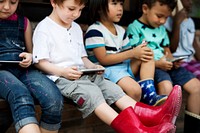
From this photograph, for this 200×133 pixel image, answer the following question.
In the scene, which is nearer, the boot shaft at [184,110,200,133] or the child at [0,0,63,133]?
the child at [0,0,63,133]

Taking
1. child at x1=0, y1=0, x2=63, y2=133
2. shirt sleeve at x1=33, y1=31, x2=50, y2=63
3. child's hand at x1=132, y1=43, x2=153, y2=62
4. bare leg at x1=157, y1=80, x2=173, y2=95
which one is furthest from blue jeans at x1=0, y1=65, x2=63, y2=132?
bare leg at x1=157, y1=80, x2=173, y2=95

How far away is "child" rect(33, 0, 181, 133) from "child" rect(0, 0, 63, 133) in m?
0.09

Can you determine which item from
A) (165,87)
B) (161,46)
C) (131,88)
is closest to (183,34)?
(161,46)

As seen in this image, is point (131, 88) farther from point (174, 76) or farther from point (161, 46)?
point (161, 46)

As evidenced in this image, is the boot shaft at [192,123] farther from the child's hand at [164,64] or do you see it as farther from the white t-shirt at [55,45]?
the white t-shirt at [55,45]

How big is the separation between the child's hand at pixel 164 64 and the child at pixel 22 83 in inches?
34.2

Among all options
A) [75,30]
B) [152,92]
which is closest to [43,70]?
[75,30]

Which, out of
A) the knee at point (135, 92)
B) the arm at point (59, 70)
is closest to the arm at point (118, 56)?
the knee at point (135, 92)

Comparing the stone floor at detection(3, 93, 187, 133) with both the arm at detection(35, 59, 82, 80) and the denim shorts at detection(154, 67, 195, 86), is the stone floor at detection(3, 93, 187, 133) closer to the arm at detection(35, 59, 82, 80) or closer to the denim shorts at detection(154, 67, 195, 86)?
the denim shorts at detection(154, 67, 195, 86)

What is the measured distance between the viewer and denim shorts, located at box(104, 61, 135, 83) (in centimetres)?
211

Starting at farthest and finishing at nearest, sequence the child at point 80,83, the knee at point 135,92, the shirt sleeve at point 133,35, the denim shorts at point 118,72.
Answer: the shirt sleeve at point 133,35 → the denim shorts at point 118,72 → the knee at point 135,92 → the child at point 80,83

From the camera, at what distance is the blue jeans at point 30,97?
5.17 feet

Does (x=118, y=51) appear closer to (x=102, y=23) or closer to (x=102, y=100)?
(x=102, y=23)

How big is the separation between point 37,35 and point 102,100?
531mm
